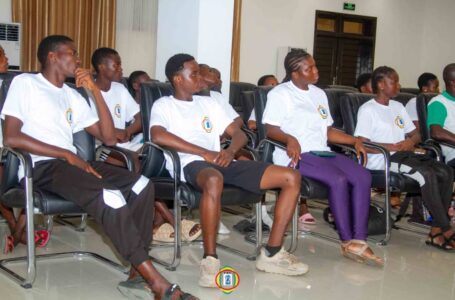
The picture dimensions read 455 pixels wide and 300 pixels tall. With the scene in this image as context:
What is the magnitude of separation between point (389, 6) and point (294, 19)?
216cm

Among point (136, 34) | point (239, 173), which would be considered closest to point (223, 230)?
point (239, 173)

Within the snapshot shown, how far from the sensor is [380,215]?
165 inches

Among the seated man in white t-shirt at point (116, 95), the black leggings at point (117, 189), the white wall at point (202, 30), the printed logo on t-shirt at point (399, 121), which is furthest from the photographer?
the white wall at point (202, 30)

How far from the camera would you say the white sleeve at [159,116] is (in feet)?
11.0

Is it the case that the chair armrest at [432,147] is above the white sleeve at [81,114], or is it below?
below

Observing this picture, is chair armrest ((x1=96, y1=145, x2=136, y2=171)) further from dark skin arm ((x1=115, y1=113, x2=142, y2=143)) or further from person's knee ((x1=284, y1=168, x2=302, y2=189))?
person's knee ((x1=284, y1=168, x2=302, y2=189))

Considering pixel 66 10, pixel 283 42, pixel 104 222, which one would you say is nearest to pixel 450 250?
pixel 104 222

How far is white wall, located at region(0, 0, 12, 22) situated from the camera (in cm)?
720

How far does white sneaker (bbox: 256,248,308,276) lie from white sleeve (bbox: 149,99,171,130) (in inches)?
34.4

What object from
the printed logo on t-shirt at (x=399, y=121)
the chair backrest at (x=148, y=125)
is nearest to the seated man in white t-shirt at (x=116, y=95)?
the chair backrest at (x=148, y=125)

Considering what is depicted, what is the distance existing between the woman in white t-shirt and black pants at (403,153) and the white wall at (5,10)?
4681mm

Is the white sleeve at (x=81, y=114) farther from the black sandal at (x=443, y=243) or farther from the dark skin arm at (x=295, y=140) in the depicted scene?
the black sandal at (x=443, y=243)

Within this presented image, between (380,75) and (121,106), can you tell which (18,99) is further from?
(380,75)

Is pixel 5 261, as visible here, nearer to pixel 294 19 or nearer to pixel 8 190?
pixel 8 190
